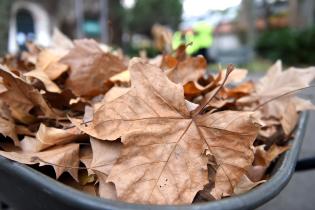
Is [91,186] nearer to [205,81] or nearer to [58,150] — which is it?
[58,150]

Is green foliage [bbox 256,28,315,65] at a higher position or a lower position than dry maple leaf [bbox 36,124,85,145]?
lower

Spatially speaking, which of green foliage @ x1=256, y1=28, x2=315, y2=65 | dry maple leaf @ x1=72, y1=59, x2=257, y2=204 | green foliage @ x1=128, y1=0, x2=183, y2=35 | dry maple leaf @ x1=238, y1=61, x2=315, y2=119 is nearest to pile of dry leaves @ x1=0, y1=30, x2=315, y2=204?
dry maple leaf @ x1=72, y1=59, x2=257, y2=204

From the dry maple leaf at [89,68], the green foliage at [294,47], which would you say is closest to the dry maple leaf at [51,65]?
the dry maple leaf at [89,68]

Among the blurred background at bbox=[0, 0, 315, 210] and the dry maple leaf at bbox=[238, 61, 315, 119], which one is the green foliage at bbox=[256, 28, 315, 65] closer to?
the blurred background at bbox=[0, 0, 315, 210]

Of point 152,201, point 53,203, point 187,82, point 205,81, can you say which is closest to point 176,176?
point 152,201

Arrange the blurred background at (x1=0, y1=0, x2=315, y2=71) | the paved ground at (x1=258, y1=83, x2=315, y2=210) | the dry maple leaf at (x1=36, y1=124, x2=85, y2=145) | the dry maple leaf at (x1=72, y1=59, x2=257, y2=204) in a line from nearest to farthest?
the dry maple leaf at (x1=72, y1=59, x2=257, y2=204) < the dry maple leaf at (x1=36, y1=124, x2=85, y2=145) < the paved ground at (x1=258, y1=83, x2=315, y2=210) < the blurred background at (x1=0, y1=0, x2=315, y2=71)
